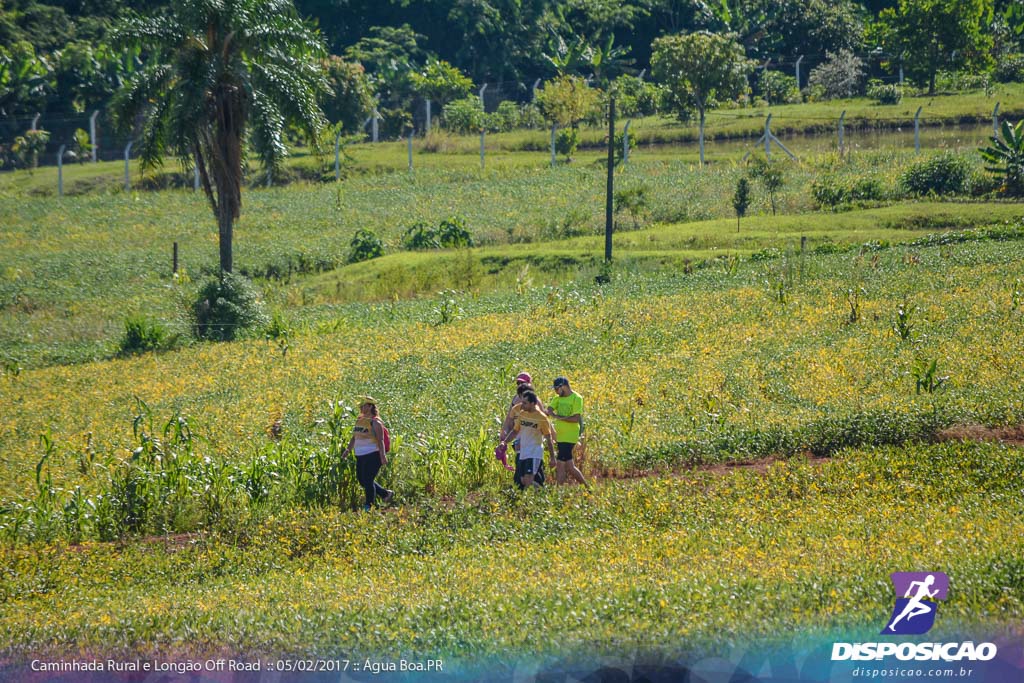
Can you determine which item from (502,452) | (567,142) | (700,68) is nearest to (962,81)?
(700,68)

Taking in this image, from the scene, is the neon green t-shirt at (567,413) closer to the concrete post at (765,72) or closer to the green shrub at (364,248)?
the green shrub at (364,248)

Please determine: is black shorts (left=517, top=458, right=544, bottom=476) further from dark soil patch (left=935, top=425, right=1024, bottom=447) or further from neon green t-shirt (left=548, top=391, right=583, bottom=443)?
dark soil patch (left=935, top=425, right=1024, bottom=447)

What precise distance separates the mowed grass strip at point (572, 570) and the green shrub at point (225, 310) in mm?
16520

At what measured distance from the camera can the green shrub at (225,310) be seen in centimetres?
2873

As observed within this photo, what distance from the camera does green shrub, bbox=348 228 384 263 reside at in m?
40.2

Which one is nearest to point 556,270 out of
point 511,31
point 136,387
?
point 136,387

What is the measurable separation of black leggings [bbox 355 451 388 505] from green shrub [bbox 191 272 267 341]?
53.1ft

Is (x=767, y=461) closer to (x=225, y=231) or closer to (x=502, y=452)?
(x=502, y=452)

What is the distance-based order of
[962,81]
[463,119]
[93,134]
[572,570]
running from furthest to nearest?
1. [463,119]
2. [962,81]
3. [93,134]
4. [572,570]

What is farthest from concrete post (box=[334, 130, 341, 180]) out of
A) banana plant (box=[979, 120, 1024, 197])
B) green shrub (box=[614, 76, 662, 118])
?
banana plant (box=[979, 120, 1024, 197])

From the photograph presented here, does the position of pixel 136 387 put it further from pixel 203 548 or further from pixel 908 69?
pixel 908 69

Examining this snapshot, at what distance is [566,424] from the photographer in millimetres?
13117

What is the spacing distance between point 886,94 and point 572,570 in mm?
52501

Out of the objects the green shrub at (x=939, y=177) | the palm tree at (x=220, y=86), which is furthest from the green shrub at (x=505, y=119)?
the palm tree at (x=220, y=86)
